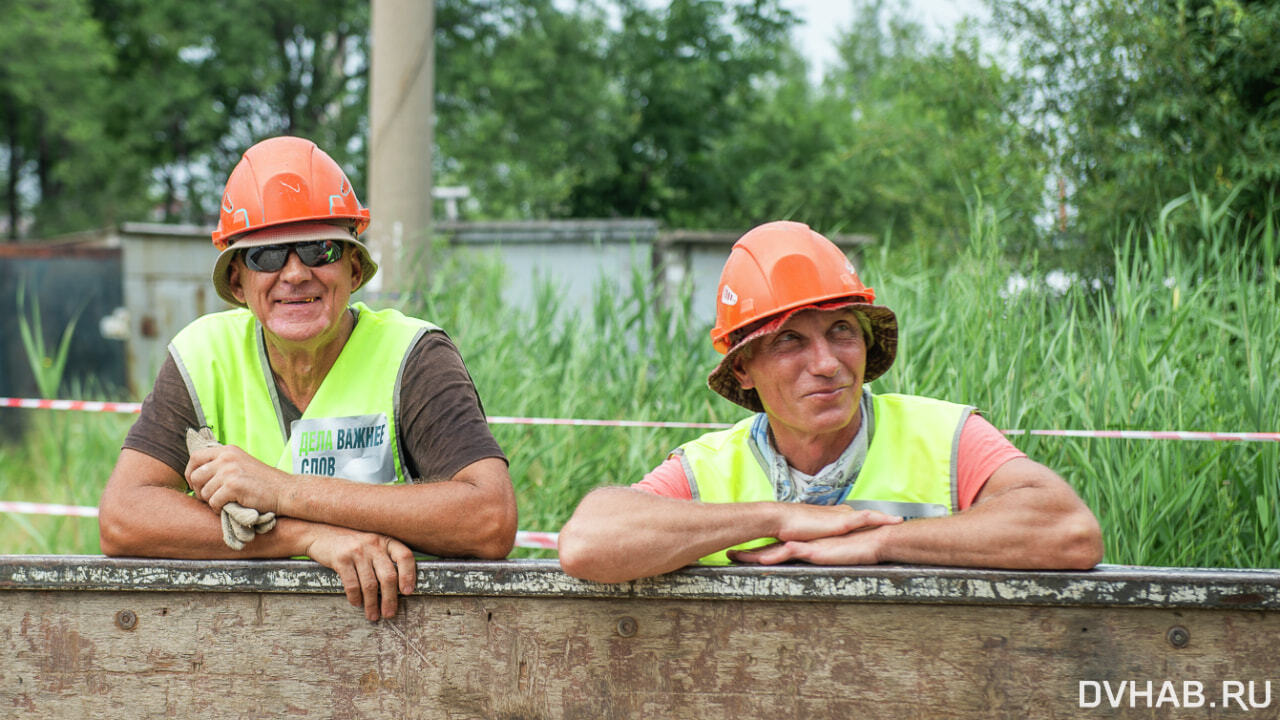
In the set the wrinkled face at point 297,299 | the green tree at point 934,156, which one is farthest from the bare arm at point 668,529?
the green tree at point 934,156

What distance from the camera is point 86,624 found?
2465 mm

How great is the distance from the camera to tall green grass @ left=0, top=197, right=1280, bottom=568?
11.7 feet

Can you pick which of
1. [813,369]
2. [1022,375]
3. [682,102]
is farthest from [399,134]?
[682,102]

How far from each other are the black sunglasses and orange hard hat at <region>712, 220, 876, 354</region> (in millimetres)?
977

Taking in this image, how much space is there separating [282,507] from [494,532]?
459 mm

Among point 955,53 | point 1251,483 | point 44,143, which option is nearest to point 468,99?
point 44,143

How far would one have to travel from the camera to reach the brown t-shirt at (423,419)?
272cm

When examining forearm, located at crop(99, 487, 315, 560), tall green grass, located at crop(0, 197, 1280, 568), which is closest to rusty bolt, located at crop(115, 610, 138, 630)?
forearm, located at crop(99, 487, 315, 560)

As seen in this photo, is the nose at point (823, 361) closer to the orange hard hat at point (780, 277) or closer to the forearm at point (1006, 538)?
the orange hard hat at point (780, 277)

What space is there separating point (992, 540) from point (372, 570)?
48.2 inches

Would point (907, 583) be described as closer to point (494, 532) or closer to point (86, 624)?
point (494, 532)

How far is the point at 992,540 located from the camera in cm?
225

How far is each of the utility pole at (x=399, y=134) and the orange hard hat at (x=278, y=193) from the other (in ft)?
10.3

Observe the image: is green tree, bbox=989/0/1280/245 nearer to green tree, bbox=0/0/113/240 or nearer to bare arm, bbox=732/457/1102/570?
bare arm, bbox=732/457/1102/570
